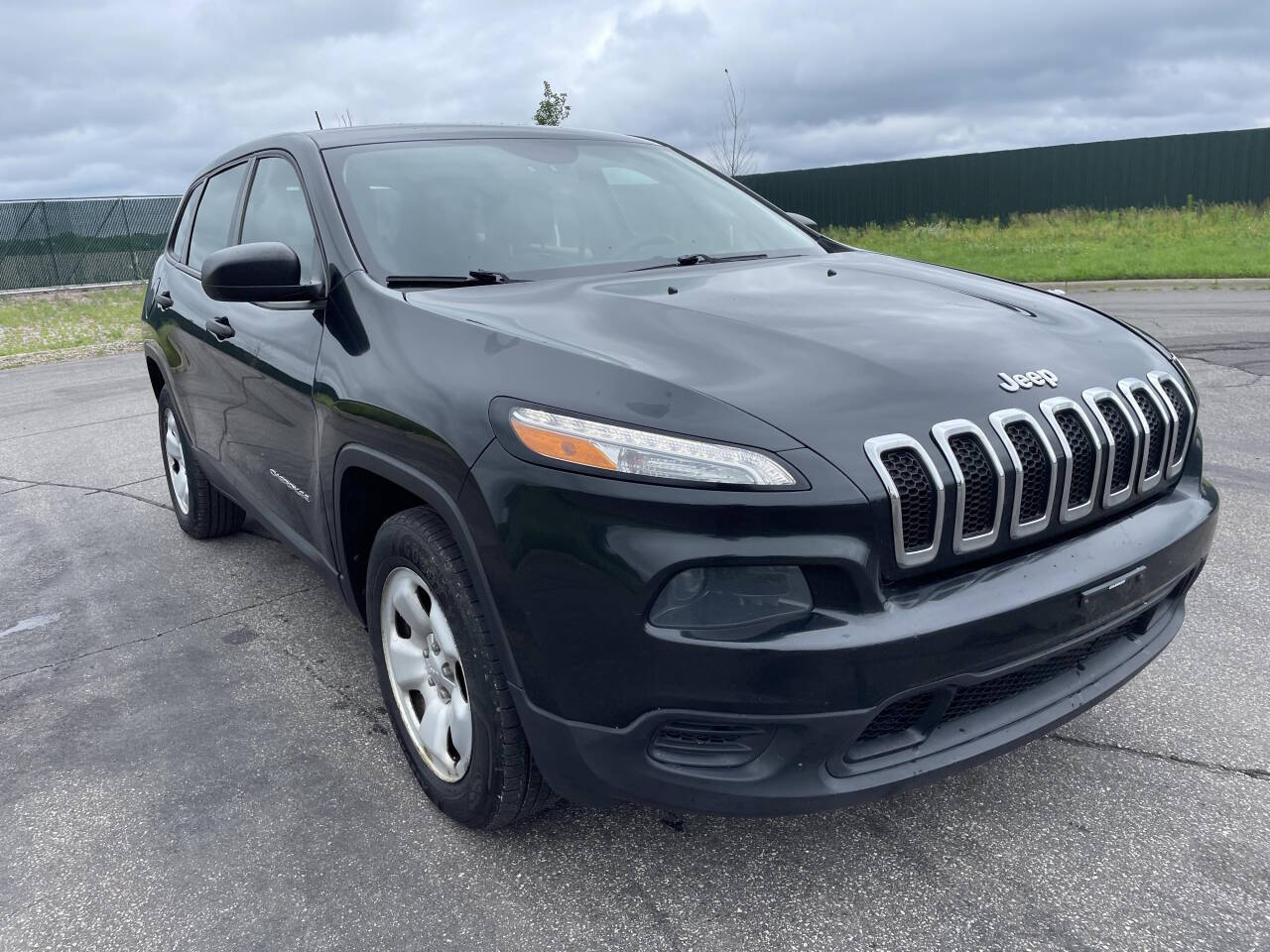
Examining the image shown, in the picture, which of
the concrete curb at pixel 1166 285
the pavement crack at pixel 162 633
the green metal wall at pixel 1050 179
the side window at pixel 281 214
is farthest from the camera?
Answer: the green metal wall at pixel 1050 179

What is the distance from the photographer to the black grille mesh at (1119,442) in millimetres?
2250

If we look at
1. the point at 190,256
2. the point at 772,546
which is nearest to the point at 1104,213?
the point at 190,256

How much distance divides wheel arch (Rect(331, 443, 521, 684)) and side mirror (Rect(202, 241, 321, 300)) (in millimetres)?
504

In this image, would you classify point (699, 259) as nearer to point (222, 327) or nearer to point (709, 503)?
point (709, 503)

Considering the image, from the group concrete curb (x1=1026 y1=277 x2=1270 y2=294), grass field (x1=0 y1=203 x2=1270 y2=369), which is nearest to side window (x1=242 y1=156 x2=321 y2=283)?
grass field (x1=0 y1=203 x2=1270 y2=369)

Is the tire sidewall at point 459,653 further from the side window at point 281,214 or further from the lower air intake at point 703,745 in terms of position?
the side window at point 281,214

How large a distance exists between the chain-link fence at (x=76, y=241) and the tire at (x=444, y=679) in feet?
79.4

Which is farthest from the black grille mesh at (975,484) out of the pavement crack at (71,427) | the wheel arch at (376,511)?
the pavement crack at (71,427)

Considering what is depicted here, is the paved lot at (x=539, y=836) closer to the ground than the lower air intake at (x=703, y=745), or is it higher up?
closer to the ground

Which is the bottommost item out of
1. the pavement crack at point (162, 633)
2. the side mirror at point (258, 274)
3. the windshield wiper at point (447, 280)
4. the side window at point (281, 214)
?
the pavement crack at point (162, 633)

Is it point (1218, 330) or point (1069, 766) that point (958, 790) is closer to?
point (1069, 766)

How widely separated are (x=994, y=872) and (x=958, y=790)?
13.1 inches

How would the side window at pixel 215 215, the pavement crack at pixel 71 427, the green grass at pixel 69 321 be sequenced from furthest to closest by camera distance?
1. the green grass at pixel 69 321
2. the pavement crack at pixel 71 427
3. the side window at pixel 215 215

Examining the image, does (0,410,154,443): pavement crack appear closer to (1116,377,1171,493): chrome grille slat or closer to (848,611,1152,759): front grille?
(848,611,1152,759): front grille
